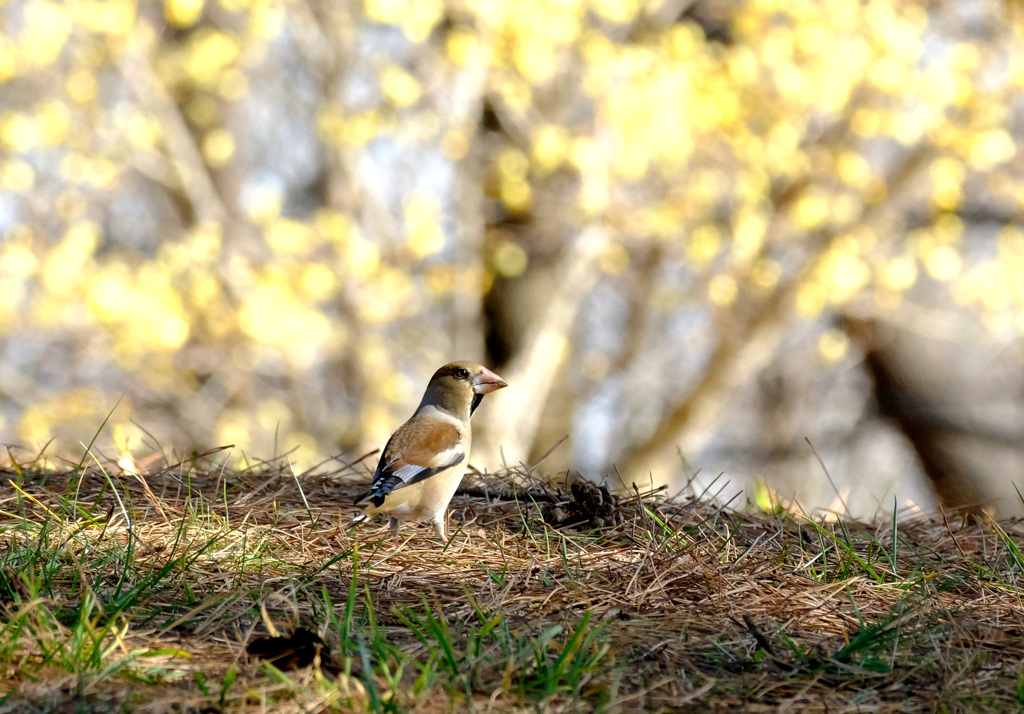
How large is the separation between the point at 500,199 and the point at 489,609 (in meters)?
7.10

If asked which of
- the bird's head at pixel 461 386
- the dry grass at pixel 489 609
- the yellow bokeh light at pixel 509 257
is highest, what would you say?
the yellow bokeh light at pixel 509 257

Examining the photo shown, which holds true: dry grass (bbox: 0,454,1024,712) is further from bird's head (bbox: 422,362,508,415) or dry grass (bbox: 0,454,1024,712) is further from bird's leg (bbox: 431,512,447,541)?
bird's head (bbox: 422,362,508,415)

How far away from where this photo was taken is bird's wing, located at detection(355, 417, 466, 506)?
10.0 ft

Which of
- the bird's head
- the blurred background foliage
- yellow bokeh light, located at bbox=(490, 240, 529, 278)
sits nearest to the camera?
the bird's head

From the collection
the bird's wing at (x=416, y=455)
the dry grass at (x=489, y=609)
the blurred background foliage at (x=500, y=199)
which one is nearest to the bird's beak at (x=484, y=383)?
the bird's wing at (x=416, y=455)

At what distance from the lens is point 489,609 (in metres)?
2.40

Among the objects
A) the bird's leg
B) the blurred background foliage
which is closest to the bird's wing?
the bird's leg

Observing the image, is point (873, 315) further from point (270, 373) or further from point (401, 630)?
point (401, 630)

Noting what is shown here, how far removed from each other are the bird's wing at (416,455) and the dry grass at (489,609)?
175mm

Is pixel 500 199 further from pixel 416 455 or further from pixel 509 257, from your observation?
pixel 416 455

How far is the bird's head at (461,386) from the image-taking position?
364 cm

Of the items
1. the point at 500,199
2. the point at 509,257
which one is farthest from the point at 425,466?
the point at 500,199

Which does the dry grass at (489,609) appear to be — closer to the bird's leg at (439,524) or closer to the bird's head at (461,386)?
the bird's leg at (439,524)

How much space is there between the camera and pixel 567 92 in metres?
8.70
